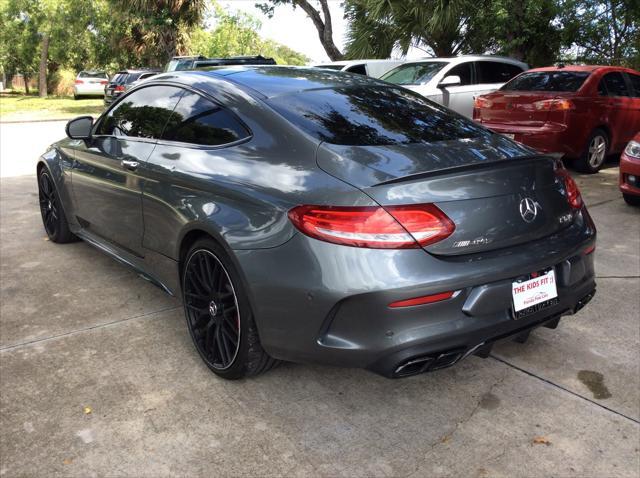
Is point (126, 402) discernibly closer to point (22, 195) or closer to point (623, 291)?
point (623, 291)

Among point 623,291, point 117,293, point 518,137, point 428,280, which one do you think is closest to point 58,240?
point 117,293

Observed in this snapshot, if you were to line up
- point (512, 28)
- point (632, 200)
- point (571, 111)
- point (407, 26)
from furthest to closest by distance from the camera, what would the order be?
point (407, 26)
point (512, 28)
point (571, 111)
point (632, 200)

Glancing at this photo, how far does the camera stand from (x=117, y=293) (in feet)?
14.2

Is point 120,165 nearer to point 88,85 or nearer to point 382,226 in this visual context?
point 382,226

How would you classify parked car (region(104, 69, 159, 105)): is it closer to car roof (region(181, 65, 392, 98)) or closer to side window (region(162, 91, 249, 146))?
car roof (region(181, 65, 392, 98))

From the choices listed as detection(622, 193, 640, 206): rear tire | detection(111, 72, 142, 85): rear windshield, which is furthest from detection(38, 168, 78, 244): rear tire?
detection(111, 72, 142, 85): rear windshield

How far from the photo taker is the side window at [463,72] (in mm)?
10068

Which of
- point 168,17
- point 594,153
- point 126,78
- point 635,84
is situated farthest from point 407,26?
point 168,17

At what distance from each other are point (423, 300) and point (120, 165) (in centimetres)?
235

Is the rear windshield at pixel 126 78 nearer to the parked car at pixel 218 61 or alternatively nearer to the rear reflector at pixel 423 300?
the parked car at pixel 218 61

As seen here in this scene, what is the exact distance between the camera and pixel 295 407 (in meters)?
2.89

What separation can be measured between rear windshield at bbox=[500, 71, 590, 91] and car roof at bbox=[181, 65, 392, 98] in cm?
543

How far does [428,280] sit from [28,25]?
4021 centimetres

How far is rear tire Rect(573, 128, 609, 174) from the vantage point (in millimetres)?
8242
